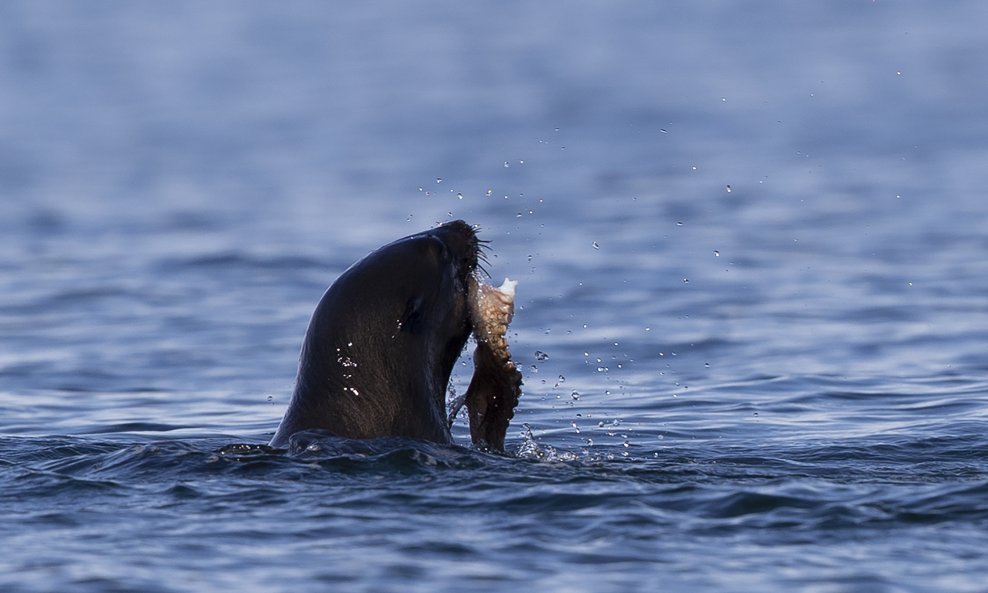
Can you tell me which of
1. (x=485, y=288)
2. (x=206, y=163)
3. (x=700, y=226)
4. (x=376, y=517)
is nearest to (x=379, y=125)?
(x=206, y=163)

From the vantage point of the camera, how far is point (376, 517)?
25.8ft

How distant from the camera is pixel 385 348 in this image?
8.98 meters

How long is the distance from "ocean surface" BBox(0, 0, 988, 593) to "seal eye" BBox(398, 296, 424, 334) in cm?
61

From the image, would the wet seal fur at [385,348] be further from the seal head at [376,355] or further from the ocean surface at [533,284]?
the ocean surface at [533,284]

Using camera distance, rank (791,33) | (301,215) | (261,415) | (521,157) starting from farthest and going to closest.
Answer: (791,33) → (521,157) → (301,215) → (261,415)

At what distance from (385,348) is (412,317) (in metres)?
0.21

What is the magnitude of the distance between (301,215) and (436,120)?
23.1 feet

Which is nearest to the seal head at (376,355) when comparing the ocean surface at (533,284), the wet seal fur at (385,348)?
the wet seal fur at (385,348)

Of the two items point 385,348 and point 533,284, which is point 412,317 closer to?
point 385,348

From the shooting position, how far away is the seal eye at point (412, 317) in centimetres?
902

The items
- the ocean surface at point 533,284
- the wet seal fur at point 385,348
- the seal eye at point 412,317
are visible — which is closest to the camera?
the ocean surface at point 533,284

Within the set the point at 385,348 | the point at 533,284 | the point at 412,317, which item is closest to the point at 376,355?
the point at 385,348

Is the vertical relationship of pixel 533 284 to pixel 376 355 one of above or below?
above

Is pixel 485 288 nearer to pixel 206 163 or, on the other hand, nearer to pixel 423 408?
pixel 423 408
